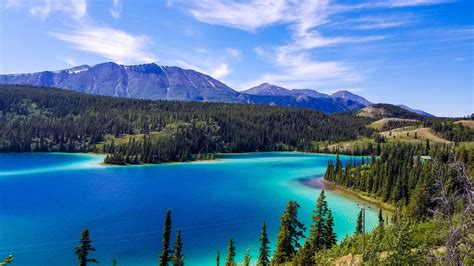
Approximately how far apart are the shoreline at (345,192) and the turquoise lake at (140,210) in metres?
3.69

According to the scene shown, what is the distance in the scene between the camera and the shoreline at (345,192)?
85.7 metres

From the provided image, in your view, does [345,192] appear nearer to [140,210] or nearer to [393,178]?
[393,178]

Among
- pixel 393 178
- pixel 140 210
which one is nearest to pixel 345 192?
pixel 393 178

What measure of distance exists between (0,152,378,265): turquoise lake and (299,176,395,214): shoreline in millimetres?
3686

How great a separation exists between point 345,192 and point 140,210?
57.9 m

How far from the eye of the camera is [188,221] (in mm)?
64250

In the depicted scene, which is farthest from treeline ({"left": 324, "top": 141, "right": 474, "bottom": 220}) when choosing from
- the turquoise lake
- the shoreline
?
the turquoise lake

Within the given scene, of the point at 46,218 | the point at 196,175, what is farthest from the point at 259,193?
the point at 46,218

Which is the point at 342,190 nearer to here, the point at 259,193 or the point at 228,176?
the point at 259,193

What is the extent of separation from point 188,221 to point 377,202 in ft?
165

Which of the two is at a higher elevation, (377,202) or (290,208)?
(290,208)

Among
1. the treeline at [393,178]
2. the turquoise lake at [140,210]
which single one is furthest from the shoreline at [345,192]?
the turquoise lake at [140,210]

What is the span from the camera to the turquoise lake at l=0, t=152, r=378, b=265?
4938 centimetres

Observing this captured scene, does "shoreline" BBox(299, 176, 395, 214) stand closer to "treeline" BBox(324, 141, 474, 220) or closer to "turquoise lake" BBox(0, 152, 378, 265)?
"treeline" BBox(324, 141, 474, 220)
